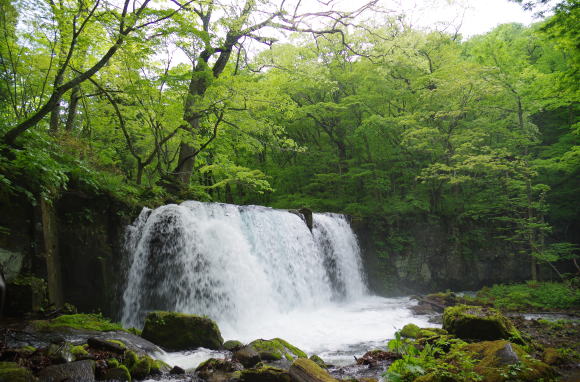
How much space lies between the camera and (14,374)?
11.5 ft

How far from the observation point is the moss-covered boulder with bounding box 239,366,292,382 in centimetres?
441

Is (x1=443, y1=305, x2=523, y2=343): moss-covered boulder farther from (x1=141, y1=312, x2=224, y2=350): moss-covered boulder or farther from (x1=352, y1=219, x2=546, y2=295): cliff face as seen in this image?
(x1=352, y1=219, x2=546, y2=295): cliff face

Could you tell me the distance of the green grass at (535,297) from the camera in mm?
11523

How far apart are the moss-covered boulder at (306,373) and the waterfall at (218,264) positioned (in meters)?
4.56

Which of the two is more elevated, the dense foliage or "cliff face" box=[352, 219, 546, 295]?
the dense foliage

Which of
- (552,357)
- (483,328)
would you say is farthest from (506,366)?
(483,328)

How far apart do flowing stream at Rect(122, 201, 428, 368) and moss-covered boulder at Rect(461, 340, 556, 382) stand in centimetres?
222

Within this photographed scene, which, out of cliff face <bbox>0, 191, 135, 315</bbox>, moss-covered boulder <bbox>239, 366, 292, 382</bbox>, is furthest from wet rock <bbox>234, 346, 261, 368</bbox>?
cliff face <bbox>0, 191, 135, 315</bbox>

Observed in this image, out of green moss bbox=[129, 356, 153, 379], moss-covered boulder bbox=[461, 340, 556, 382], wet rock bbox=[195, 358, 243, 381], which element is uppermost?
green moss bbox=[129, 356, 153, 379]

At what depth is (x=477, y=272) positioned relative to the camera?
16594mm

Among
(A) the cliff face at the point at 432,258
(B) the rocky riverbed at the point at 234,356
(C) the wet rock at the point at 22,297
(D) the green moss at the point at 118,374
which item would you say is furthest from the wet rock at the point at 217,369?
(A) the cliff face at the point at 432,258

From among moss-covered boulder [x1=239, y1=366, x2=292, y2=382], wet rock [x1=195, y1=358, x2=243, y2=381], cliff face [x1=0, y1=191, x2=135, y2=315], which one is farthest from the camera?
cliff face [x1=0, y1=191, x2=135, y2=315]

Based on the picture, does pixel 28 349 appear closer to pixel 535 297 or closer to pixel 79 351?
pixel 79 351

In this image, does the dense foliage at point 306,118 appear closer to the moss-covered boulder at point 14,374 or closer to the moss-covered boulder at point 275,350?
the moss-covered boulder at point 14,374
